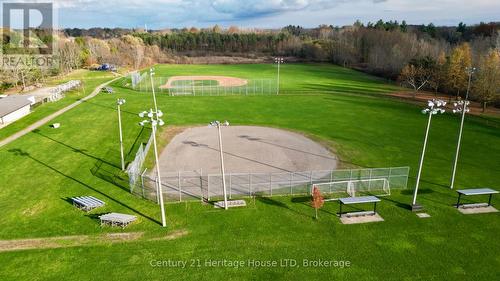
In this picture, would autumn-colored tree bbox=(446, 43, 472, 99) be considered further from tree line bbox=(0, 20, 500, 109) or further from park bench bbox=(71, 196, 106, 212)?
park bench bbox=(71, 196, 106, 212)

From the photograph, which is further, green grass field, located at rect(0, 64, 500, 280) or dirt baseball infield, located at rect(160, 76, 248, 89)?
dirt baseball infield, located at rect(160, 76, 248, 89)

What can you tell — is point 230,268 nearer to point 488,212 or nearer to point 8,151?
point 488,212

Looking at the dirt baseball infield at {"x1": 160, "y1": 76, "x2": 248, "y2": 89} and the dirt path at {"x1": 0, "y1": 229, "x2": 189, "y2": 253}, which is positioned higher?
the dirt baseball infield at {"x1": 160, "y1": 76, "x2": 248, "y2": 89}

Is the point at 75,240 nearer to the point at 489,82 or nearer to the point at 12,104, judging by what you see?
the point at 12,104

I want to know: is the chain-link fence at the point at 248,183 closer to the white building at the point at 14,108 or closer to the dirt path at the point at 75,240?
the dirt path at the point at 75,240

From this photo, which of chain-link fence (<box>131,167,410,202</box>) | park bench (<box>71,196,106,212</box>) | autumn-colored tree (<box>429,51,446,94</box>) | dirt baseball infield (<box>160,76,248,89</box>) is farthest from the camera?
dirt baseball infield (<box>160,76,248,89</box>)

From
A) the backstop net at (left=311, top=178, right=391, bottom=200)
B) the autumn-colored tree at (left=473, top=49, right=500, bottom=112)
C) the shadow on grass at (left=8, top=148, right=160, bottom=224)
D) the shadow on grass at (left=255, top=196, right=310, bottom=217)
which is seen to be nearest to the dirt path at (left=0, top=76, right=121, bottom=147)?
the shadow on grass at (left=8, top=148, right=160, bottom=224)

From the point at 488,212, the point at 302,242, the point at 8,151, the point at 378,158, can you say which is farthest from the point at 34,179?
the point at 488,212

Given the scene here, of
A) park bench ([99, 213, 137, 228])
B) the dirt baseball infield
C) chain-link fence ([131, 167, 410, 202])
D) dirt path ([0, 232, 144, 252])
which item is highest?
the dirt baseball infield

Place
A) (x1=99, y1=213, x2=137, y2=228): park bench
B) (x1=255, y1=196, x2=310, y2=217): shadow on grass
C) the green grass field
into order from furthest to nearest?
1. (x1=255, y1=196, x2=310, y2=217): shadow on grass
2. (x1=99, y1=213, x2=137, y2=228): park bench
3. the green grass field
